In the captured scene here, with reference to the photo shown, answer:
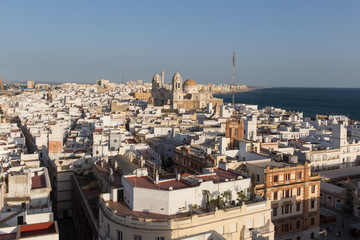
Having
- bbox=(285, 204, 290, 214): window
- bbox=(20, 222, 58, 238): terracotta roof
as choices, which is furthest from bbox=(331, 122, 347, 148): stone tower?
bbox=(20, 222, 58, 238): terracotta roof

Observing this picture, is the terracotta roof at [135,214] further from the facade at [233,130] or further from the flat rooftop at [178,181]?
the facade at [233,130]

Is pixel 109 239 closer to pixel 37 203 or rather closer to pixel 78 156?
pixel 37 203

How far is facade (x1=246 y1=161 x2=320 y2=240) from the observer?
80.9ft

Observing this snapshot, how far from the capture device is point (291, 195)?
2562cm

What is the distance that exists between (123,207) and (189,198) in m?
3.64

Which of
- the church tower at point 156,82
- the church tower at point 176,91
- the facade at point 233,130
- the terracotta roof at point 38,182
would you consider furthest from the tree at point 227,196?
the church tower at point 156,82

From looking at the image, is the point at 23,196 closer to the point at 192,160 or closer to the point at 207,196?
the point at 207,196

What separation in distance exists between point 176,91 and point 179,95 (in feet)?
4.86

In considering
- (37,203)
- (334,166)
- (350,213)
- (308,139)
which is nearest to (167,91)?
(308,139)

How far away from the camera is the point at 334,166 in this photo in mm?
41375

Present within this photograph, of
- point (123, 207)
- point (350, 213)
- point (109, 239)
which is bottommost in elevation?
point (350, 213)

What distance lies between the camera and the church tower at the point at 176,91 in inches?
3962

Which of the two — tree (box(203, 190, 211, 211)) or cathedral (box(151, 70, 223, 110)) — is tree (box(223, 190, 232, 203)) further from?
cathedral (box(151, 70, 223, 110))

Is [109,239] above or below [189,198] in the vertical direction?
below
